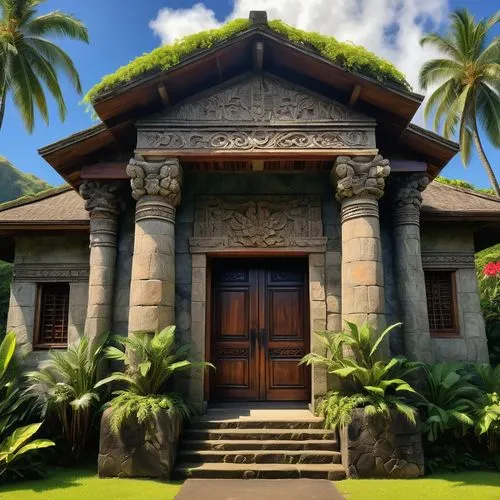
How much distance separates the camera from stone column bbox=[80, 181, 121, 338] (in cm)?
838

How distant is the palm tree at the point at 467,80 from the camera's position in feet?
75.8

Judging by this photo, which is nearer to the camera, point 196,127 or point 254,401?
point 196,127

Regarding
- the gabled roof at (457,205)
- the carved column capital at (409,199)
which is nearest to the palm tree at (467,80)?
the gabled roof at (457,205)

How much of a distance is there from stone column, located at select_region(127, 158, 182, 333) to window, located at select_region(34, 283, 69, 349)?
3212 mm

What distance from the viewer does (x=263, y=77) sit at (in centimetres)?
858

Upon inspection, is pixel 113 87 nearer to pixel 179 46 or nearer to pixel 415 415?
pixel 179 46

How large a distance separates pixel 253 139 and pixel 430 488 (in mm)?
5889

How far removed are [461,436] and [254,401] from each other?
3.56 m

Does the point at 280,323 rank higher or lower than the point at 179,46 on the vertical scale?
lower

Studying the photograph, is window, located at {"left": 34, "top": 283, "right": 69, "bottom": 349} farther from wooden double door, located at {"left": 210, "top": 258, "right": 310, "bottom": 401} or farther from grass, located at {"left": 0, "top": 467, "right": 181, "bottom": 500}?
grass, located at {"left": 0, "top": 467, "right": 181, "bottom": 500}

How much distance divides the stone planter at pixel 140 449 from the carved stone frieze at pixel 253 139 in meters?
4.43

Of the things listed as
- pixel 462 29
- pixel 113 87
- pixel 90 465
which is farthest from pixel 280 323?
pixel 462 29

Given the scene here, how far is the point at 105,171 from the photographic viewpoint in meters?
8.42

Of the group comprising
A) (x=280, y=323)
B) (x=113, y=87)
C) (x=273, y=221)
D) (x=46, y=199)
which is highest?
(x=113, y=87)
